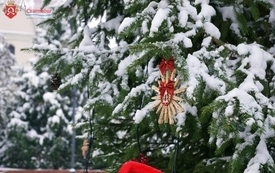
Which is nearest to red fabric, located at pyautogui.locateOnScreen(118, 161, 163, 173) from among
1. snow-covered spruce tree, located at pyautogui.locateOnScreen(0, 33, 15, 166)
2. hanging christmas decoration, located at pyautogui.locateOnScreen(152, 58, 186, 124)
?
hanging christmas decoration, located at pyautogui.locateOnScreen(152, 58, 186, 124)

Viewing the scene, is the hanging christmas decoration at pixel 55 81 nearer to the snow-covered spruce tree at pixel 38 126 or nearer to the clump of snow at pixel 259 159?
the clump of snow at pixel 259 159

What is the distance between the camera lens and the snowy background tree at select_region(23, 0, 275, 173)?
2.09 m

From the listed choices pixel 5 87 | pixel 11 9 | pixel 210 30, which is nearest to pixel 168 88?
pixel 210 30

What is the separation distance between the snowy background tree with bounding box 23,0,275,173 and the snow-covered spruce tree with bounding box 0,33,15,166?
9.86 m

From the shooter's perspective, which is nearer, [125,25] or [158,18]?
[158,18]

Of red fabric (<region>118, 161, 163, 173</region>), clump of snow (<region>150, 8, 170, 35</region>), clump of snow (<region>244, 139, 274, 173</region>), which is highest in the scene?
clump of snow (<region>150, 8, 170, 35</region>)

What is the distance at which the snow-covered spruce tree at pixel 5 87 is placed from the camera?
1340 cm

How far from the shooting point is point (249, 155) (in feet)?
7.50

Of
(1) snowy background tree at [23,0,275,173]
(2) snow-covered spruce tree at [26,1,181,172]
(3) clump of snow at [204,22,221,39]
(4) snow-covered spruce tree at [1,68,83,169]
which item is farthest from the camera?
(4) snow-covered spruce tree at [1,68,83,169]

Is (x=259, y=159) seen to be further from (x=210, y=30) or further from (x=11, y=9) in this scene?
(x=11, y=9)

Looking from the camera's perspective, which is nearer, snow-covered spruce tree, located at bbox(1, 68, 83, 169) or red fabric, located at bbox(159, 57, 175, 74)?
red fabric, located at bbox(159, 57, 175, 74)

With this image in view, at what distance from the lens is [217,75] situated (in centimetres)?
220

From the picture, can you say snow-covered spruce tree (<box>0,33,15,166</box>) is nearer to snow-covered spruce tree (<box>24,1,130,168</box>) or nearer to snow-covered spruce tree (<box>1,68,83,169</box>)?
snow-covered spruce tree (<box>1,68,83,169</box>)

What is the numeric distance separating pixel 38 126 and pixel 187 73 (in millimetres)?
12837
